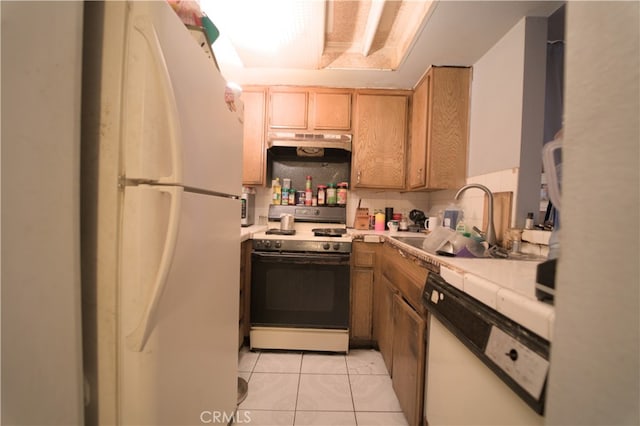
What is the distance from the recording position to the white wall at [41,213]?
41 cm

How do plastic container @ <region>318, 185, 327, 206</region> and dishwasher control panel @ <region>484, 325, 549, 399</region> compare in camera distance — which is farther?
plastic container @ <region>318, 185, 327, 206</region>

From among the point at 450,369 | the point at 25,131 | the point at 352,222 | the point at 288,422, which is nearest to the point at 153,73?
the point at 25,131

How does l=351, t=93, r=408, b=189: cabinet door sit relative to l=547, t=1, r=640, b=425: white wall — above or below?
above

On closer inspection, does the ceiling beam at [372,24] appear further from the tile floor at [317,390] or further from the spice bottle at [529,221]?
the tile floor at [317,390]

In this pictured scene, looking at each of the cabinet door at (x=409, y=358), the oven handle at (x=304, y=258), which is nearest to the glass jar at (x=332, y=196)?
the oven handle at (x=304, y=258)

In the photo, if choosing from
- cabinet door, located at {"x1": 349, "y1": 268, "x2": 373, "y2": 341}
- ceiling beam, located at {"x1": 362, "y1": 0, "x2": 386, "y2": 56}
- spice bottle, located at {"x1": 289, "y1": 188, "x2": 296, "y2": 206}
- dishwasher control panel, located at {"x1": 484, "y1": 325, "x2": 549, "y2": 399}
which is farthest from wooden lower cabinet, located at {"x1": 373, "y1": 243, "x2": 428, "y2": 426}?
ceiling beam, located at {"x1": 362, "y1": 0, "x2": 386, "y2": 56}

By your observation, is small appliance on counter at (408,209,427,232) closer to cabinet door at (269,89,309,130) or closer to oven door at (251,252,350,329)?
oven door at (251,252,350,329)

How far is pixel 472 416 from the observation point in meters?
0.63

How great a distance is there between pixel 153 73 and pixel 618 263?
0.89 m

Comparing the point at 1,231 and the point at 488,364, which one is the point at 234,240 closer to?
the point at 1,231

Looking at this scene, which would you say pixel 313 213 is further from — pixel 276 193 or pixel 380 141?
pixel 380 141

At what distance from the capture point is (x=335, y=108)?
7.11 feet

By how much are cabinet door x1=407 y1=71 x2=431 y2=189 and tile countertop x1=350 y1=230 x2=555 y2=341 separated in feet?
3.98

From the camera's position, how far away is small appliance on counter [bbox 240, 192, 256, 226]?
211 centimetres
